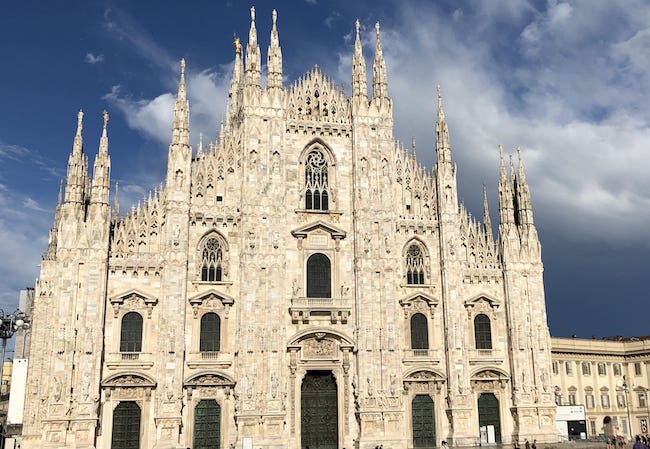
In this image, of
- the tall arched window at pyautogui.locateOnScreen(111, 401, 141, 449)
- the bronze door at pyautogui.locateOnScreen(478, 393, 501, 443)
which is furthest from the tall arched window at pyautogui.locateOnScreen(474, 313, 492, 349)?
the tall arched window at pyautogui.locateOnScreen(111, 401, 141, 449)

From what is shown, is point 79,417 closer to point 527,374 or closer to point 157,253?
point 157,253

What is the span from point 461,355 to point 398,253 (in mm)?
7192

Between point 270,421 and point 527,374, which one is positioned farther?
point 527,374

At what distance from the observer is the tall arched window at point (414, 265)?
1688 inches

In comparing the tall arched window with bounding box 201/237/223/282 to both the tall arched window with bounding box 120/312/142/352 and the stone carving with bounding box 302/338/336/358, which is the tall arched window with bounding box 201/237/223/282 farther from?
the stone carving with bounding box 302/338/336/358

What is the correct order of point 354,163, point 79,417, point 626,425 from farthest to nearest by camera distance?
point 626,425 → point 354,163 → point 79,417

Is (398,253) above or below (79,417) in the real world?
above

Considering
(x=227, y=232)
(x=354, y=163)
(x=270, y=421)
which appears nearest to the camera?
(x=270, y=421)

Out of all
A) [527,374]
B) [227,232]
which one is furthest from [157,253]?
[527,374]

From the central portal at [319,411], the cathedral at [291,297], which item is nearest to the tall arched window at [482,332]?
the cathedral at [291,297]

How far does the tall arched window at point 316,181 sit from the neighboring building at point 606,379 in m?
28.8

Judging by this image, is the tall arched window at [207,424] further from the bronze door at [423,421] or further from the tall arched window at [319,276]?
the bronze door at [423,421]

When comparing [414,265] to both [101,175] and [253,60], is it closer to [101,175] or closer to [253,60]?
[253,60]

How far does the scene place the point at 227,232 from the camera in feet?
132
